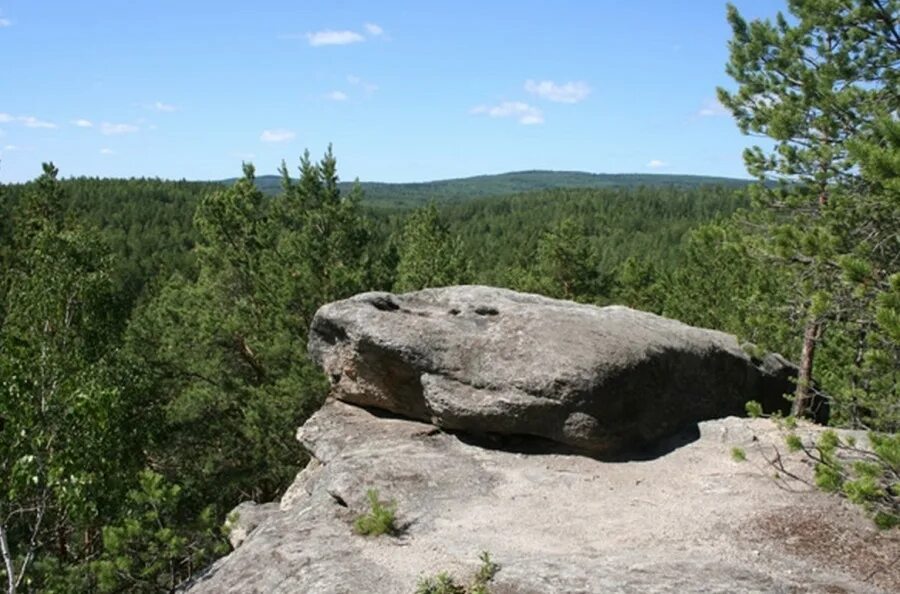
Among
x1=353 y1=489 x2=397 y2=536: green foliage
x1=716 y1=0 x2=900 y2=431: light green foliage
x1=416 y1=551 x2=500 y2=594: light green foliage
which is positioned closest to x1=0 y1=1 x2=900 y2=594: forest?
x1=716 y1=0 x2=900 y2=431: light green foliage

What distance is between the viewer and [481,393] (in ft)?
40.7

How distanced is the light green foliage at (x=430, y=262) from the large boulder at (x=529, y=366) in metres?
8.41

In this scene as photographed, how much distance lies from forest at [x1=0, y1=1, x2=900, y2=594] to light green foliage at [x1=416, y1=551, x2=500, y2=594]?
3960 millimetres

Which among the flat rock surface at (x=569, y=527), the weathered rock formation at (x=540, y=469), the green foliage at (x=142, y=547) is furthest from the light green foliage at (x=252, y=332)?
the flat rock surface at (x=569, y=527)

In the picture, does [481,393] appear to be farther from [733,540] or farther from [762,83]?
[762,83]

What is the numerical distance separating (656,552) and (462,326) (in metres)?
5.74

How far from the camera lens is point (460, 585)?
8180mm

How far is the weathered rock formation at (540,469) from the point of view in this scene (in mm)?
8500

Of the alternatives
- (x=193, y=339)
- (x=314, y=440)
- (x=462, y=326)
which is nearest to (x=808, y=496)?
(x=462, y=326)

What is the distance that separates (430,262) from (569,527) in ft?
53.4

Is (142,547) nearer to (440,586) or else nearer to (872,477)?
(440,586)

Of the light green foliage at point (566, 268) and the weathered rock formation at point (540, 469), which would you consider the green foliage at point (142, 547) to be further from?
the light green foliage at point (566, 268)

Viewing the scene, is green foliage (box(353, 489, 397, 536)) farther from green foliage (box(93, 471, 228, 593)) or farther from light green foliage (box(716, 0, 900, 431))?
light green foliage (box(716, 0, 900, 431))

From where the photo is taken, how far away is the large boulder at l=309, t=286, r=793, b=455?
12023mm
